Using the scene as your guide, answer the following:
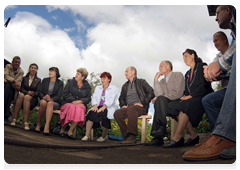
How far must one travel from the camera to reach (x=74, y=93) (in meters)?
5.97

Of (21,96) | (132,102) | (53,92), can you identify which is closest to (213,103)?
(132,102)

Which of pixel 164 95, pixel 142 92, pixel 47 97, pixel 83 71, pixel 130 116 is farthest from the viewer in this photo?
pixel 83 71

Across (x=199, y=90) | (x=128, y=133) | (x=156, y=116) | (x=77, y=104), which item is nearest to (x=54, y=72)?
(x=77, y=104)

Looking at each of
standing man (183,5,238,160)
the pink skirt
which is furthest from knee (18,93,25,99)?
standing man (183,5,238,160)

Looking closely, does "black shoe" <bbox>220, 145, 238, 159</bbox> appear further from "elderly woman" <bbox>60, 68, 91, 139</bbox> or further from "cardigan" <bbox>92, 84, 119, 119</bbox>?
"elderly woman" <bbox>60, 68, 91, 139</bbox>

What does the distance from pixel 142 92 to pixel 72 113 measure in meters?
1.88

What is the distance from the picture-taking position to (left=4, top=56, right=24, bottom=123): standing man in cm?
562

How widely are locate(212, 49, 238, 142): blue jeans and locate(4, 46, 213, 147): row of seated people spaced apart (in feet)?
5.76

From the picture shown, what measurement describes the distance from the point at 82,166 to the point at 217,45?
122 inches

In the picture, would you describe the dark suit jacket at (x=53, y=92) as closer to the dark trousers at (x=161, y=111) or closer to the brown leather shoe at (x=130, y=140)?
the brown leather shoe at (x=130, y=140)

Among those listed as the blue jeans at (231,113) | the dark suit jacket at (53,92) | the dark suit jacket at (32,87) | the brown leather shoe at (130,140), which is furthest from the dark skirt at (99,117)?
the blue jeans at (231,113)

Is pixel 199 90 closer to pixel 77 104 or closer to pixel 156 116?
pixel 156 116

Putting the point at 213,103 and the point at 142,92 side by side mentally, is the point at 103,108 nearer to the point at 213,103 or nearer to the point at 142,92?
the point at 142,92
